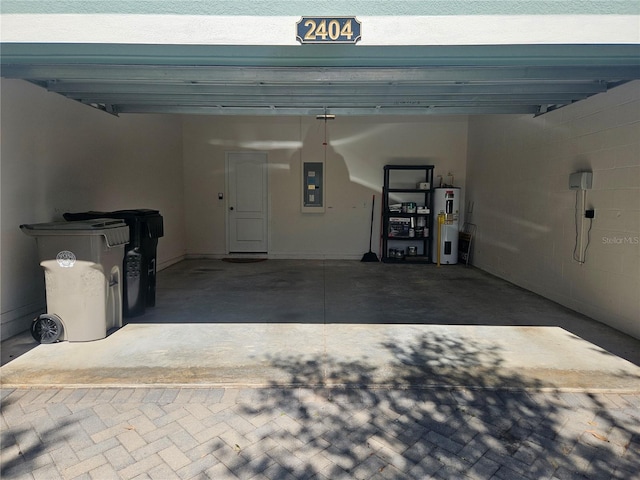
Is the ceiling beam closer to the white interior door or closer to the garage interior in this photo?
the garage interior

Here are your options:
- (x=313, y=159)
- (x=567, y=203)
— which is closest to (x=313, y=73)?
(x=567, y=203)

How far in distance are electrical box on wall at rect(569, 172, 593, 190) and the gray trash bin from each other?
16.6 feet

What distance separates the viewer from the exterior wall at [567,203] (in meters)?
3.81

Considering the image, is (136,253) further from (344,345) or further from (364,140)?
(364,140)

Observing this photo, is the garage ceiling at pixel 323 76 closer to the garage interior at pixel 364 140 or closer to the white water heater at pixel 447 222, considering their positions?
the garage interior at pixel 364 140

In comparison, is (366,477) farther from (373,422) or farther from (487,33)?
(487,33)

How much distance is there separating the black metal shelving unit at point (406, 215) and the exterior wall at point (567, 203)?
1.17m

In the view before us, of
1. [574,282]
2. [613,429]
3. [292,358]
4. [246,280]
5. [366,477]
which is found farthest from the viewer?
[246,280]

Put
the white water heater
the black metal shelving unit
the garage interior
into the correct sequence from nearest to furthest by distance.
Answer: the garage interior
the white water heater
the black metal shelving unit

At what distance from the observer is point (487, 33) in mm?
2689

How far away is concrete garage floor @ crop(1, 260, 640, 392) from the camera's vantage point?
2.80 metres

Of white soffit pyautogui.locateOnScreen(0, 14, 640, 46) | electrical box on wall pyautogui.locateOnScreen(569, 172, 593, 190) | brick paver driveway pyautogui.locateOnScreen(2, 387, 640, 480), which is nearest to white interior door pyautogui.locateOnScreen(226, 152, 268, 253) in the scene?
white soffit pyautogui.locateOnScreen(0, 14, 640, 46)

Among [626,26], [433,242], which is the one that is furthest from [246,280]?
[626,26]

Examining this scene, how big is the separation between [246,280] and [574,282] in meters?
4.56
